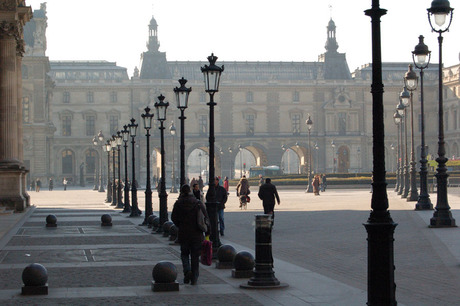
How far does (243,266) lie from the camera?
1493cm

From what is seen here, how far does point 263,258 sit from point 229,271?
2.44 meters

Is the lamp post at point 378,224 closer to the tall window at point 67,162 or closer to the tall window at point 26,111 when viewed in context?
the tall window at point 26,111

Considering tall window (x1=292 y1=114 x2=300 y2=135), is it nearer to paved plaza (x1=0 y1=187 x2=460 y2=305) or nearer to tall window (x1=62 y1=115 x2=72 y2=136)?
tall window (x1=62 y1=115 x2=72 y2=136)

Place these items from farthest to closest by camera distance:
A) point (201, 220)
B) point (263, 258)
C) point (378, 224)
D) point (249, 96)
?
point (249, 96), point (201, 220), point (263, 258), point (378, 224)

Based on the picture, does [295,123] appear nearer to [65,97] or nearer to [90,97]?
[90,97]

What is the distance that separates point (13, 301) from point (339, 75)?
115 meters

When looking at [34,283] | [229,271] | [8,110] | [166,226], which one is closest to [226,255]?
[229,271]

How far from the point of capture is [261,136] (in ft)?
397

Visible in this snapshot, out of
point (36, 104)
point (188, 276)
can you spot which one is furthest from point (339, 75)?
point (188, 276)

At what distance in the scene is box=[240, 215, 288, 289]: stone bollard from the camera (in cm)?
1363

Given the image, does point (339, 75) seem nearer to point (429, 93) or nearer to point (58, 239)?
point (429, 93)

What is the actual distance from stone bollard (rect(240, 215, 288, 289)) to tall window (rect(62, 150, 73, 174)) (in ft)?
349

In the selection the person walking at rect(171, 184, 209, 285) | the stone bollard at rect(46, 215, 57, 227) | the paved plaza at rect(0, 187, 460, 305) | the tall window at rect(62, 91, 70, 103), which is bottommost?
the paved plaza at rect(0, 187, 460, 305)

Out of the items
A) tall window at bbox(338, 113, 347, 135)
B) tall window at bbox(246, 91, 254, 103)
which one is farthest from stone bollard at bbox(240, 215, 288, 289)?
tall window at bbox(246, 91, 254, 103)
